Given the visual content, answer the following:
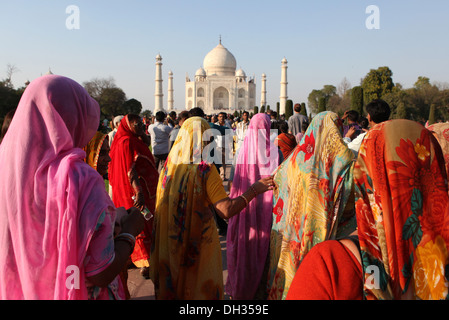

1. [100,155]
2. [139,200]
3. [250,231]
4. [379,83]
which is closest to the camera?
[100,155]

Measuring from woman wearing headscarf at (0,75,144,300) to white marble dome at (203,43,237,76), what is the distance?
53.6m

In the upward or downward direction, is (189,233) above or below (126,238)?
below

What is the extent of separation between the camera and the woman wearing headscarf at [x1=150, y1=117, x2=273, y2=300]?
2189 mm

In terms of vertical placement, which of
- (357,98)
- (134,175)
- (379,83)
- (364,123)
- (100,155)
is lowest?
(134,175)

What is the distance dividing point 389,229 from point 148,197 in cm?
283

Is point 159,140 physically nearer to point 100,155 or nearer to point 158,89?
point 100,155

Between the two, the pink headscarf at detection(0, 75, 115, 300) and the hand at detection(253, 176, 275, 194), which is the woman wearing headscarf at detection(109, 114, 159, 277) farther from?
the pink headscarf at detection(0, 75, 115, 300)

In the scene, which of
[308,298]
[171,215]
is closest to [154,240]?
[171,215]

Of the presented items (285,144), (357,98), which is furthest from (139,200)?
(357,98)

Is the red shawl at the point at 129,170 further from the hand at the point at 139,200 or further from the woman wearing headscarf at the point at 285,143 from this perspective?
the woman wearing headscarf at the point at 285,143

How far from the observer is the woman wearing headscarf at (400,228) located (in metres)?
1.17

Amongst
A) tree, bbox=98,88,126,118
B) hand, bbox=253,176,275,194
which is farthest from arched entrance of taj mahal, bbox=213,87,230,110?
hand, bbox=253,176,275,194

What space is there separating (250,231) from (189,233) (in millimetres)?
1024

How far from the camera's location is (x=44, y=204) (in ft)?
3.85
